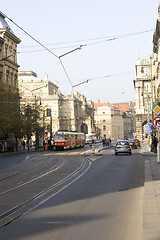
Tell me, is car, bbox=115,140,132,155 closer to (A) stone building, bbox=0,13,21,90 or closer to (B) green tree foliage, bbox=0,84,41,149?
(B) green tree foliage, bbox=0,84,41,149

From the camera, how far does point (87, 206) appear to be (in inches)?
457

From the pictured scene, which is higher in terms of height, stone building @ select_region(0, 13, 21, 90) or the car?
stone building @ select_region(0, 13, 21, 90)

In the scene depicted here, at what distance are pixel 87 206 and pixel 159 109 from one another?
1515 cm

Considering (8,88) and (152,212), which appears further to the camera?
(8,88)

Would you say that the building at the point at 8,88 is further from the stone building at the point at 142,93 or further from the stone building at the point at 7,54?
the stone building at the point at 142,93

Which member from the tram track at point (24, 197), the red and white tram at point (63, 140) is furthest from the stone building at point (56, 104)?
the tram track at point (24, 197)

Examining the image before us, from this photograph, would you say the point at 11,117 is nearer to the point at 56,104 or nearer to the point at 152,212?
the point at 152,212

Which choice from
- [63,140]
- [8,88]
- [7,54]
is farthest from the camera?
[7,54]

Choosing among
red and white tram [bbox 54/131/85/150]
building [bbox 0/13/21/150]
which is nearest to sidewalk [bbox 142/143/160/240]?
building [bbox 0/13/21/150]

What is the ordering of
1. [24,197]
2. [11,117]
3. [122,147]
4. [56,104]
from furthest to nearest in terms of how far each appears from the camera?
[56,104] < [11,117] < [122,147] < [24,197]

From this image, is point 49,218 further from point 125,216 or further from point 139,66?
point 139,66

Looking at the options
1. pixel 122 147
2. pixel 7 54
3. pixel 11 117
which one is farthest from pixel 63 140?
pixel 122 147

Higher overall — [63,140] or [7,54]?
[7,54]

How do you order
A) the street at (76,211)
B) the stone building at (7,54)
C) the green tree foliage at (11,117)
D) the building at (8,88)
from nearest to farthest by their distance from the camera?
1. the street at (76,211)
2. the green tree foliage at (11,117)
3. the building at (8,88)
4. the stone building at (7,54)
